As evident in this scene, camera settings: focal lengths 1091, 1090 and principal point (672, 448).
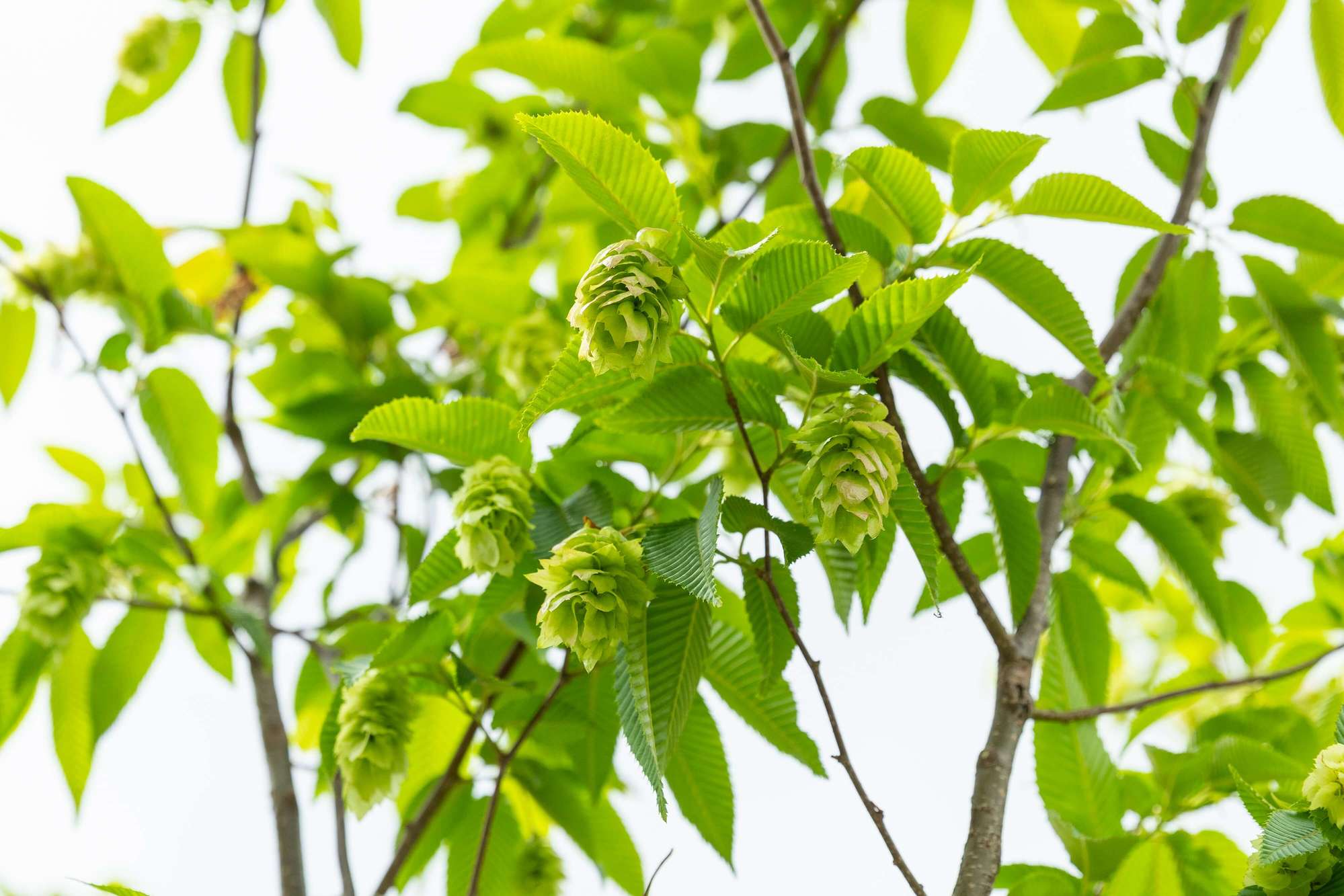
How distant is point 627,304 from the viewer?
56 centimetres

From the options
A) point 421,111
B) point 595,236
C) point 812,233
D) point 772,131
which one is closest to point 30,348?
point 421,111

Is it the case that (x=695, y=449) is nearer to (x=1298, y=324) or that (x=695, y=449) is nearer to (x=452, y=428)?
(x=452, y=428)

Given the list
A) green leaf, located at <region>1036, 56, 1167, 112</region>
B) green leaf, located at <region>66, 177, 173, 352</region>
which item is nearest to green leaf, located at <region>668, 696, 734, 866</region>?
green leaf, located at <region>1036, 56, 1167, 112</region>

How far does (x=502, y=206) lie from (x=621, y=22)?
0.35 metres

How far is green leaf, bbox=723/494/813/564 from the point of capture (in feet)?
2.16

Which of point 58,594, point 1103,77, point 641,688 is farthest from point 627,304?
point 58,594

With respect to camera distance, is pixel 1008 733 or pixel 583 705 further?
pixel 583 705

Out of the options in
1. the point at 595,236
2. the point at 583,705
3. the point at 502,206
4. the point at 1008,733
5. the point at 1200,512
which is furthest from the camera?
the point at 502,206

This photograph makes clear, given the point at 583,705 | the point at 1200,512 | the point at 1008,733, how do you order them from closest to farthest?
the point at 1008,733 → the point at 583,705 → the point at 1200,512

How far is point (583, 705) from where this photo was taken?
3.04ft

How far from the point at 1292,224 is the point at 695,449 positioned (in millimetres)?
612

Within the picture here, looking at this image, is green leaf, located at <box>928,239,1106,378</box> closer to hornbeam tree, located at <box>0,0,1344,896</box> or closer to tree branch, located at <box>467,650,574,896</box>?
hornbeam tree, located at <box>0,0,1344,896</box>

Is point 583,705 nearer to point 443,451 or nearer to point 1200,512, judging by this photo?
point 443,451

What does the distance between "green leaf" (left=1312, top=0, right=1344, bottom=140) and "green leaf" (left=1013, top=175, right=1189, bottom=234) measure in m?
0.54
